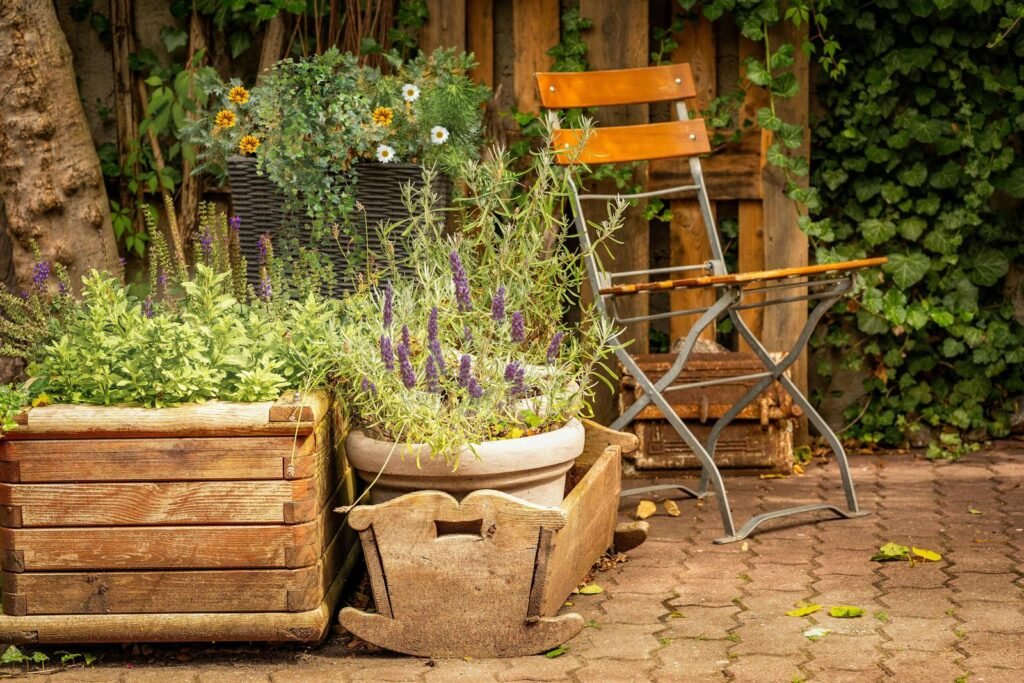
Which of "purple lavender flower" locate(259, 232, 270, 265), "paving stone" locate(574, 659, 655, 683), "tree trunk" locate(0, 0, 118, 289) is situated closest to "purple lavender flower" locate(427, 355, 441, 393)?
"paving stone" locate(574, 659, 655, 683)

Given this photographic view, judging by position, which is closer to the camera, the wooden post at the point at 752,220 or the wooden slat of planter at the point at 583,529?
the wooden slat of planter at the point at 583,529

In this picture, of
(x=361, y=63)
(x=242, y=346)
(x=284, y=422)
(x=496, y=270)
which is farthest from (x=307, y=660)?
(x=361, y=63)

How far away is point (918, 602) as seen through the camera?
135 inches

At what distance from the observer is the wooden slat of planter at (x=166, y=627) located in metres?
3.05

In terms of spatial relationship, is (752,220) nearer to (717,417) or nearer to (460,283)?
(717,417)

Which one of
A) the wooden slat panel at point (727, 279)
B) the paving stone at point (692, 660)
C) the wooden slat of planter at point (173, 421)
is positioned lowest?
the paving stone at point (692, 660)

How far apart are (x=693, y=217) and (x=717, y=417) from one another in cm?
84

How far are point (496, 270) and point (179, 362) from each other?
3.07 ft

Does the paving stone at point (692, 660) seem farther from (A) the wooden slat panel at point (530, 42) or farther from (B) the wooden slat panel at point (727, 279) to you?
(A) the wooden slat panel at point (530, 42)

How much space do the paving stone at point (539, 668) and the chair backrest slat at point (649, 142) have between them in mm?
1903

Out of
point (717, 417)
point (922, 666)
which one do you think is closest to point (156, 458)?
point (922, 666)

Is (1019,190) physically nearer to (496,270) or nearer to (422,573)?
(496,270)

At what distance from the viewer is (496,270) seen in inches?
141

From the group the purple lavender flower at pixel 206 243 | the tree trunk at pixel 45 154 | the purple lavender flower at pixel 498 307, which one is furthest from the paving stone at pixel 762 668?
the tree trunk at pixel 45 154
